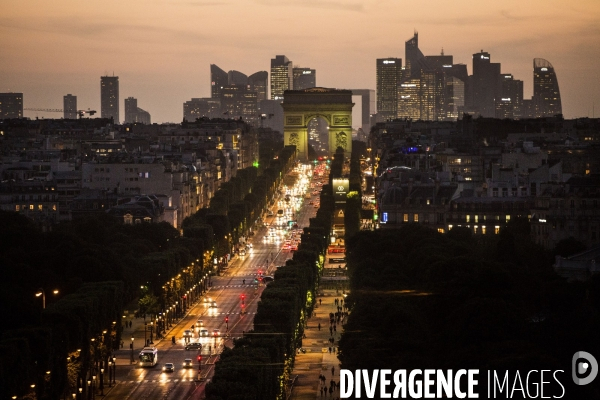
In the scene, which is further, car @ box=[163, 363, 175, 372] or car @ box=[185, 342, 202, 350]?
car @ box=[185, 342, 202, 350]

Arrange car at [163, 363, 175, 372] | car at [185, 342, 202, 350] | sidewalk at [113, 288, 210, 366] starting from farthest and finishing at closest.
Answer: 1. car at [185, 342, 202, 350]
2. sidewalk at [113, 288, 210, 366]
3. car at [163, 363, 175, 372]

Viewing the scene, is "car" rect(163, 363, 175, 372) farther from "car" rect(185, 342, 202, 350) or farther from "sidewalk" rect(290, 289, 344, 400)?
"car" rect(185, 342, 202, 350)

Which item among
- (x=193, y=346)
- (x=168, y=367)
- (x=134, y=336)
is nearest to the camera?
(x=168, y=367)

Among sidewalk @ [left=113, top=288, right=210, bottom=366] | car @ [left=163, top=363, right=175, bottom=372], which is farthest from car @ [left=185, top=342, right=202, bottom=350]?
car @ [left=163, top=363, right=175, bottom=372]

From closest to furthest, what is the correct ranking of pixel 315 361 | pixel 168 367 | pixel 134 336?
pixel 168 367, pixel 315 361, pixel 134 336

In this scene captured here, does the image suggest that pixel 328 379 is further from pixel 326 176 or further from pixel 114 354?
pixel 326 176

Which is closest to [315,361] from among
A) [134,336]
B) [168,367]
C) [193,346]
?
[193,346]

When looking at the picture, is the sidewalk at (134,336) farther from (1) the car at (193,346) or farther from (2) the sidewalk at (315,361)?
(2) the sidewalk at (315,361)

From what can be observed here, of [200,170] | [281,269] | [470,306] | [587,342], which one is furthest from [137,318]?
[200,170]

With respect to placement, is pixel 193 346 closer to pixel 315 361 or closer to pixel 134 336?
pixel 315 361
